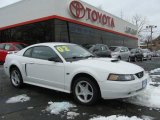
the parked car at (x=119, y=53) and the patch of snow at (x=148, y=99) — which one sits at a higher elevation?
the parked car at (x=119, y=53)

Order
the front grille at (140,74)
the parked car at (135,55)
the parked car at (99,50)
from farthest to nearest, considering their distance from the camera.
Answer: the parked car at (135,55)
the parked car at (99,50)
the front grille at (140,74)

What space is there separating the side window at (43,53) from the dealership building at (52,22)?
11574 mm

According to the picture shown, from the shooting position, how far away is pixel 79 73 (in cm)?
579

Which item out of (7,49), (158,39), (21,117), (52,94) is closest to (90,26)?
(7,49)

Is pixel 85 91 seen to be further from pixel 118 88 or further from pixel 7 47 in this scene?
pixel 7 47

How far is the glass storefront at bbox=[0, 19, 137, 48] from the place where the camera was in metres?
19.0

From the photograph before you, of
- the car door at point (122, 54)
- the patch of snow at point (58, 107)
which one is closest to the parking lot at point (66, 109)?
the patch of snow at point (58, 107)

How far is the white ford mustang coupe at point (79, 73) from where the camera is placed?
5.36 m

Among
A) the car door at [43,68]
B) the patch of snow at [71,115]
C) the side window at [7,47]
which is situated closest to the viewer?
the patch of snow at [71,115]

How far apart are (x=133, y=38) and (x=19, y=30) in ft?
75.1

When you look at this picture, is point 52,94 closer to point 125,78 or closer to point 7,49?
point 125,78

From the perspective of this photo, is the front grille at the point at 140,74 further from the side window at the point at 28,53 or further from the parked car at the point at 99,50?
the parked car at the point at 99,50

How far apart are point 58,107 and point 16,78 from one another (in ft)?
8.57

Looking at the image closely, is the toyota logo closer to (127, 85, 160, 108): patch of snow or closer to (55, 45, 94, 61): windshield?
(55, 45, 94, 61): windshield
